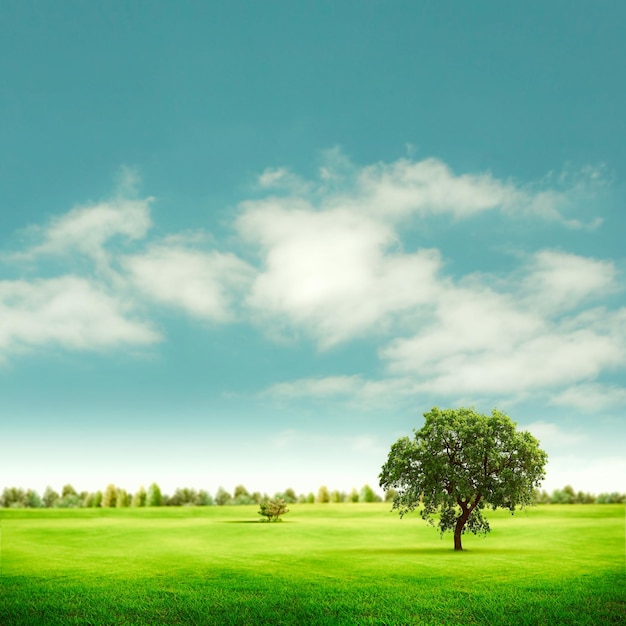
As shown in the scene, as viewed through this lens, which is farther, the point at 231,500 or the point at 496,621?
the point at 231,500

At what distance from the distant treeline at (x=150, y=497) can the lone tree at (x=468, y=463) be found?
10706 cm

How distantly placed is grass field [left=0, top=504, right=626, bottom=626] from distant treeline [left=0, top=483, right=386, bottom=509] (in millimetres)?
96765

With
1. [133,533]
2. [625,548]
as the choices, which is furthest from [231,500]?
[625,548]

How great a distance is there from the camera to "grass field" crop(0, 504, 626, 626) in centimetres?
2303

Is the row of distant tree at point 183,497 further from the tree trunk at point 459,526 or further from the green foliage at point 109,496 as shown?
the tree trunk at point 459,526

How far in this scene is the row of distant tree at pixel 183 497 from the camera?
491 feet

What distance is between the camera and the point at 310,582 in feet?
96.7

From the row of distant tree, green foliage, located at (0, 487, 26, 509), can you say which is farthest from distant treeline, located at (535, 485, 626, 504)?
green foliage, located at (0, 487, 26, 509)

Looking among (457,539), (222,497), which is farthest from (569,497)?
(457,539)

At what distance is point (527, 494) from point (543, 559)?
4.57 meters

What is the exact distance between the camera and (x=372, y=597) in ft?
84.3

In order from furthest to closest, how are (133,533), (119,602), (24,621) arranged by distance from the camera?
(133,533) < (119,602) < (24,621)

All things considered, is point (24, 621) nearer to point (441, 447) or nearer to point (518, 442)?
point (441, 447)

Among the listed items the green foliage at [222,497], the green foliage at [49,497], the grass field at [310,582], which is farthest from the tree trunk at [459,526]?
the green foliage at [49,497]
